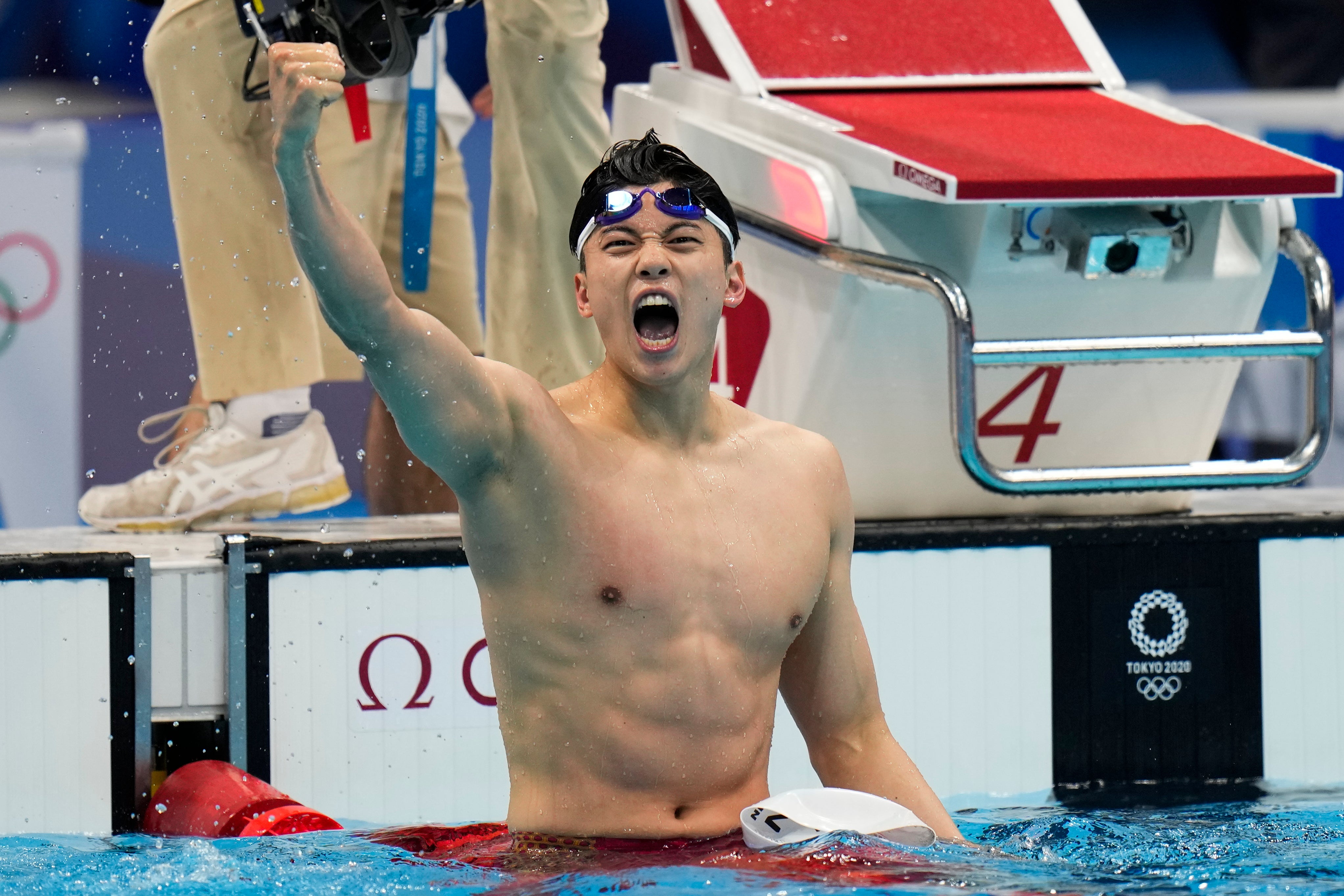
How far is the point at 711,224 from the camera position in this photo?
2.26 meters

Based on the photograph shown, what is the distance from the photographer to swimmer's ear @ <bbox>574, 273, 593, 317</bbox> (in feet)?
7.32

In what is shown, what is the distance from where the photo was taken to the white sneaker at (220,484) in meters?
3.77

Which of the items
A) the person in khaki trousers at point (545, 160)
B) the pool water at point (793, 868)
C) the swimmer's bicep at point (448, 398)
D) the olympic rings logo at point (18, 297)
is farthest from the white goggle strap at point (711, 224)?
the olympic rings logo at point (18, 297)

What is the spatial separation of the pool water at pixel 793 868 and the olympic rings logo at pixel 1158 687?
2.44 feet

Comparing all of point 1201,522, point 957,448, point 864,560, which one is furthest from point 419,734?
point 1201,522

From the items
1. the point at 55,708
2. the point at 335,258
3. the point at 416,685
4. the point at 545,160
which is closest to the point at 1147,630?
the point at 416,685

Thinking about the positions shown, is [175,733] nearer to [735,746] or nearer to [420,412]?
[735,746]

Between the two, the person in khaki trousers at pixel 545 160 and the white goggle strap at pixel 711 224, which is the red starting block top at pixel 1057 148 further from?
the white goggle strap at pixel 711 224

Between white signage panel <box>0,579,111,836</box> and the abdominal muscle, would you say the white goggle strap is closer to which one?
the abdominal muscle

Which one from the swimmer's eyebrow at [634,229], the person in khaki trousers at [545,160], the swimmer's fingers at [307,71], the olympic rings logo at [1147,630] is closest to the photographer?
the swimmer's fingers at [307,71]

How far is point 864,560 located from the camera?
3.61 meters

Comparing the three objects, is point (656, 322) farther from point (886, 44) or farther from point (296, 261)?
point (886, 44)

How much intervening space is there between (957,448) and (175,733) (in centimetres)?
161

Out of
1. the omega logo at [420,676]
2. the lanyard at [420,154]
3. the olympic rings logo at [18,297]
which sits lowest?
the omega logo at [420,676]
